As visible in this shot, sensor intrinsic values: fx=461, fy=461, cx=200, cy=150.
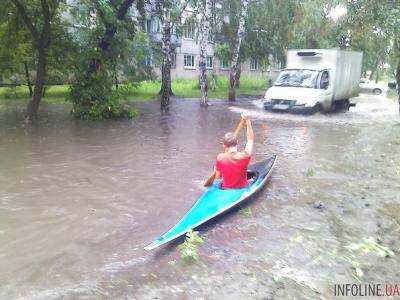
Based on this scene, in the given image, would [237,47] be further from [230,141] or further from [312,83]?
[230,141]

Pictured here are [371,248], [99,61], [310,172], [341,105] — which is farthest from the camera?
[341,105]

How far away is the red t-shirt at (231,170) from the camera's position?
7328 mm

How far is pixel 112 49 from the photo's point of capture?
17.8 metres

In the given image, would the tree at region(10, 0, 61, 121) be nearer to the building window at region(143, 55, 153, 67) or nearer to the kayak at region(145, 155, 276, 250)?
the building window at region(143, 55, 153, 67)

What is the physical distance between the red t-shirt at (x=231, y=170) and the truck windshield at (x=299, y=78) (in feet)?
45.2

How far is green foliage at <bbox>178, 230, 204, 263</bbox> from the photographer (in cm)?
566

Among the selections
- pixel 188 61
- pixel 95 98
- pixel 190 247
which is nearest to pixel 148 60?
pixel 95 98

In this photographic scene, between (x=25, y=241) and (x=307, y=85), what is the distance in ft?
53.4

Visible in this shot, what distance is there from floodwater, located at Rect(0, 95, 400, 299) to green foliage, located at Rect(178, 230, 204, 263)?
0.27 ft

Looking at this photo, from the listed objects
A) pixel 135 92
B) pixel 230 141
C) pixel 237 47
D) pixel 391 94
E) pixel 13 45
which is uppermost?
pixel 237 47

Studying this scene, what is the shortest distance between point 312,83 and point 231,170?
14111mm

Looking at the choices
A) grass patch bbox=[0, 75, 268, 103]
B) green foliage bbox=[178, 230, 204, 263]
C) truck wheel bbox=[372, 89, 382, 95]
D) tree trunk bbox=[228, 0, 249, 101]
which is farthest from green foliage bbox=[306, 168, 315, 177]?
truck wheel bbox=[372, 89, 382, 95]

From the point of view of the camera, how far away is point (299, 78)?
20797mm

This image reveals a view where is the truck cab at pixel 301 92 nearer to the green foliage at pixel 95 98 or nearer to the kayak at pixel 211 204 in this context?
the green foliage at pixel 95 98
